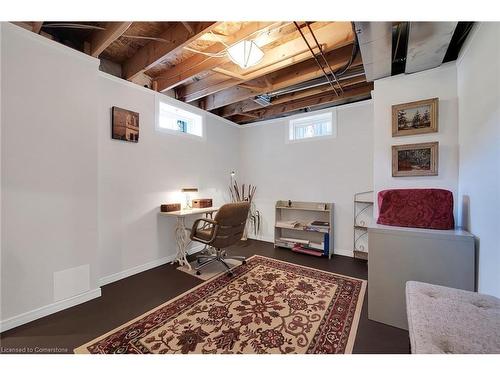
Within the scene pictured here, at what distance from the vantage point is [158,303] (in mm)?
1982

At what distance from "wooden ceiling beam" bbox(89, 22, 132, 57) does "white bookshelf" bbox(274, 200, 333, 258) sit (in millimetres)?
3224

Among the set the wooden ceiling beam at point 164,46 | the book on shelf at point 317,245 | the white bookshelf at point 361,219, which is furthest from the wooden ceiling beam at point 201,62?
the book on shelf at point 317,245

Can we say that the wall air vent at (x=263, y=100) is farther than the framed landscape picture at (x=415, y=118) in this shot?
Yes

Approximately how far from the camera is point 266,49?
7.35 feet

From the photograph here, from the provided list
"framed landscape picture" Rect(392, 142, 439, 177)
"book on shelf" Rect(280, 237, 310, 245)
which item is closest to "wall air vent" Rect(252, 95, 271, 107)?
"framed landscape picture" Rect(392, 142, 439, 177)

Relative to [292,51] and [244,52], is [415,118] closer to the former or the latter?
[292,51]

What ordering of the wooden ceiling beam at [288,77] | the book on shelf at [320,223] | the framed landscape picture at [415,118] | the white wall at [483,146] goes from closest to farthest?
the white wall at [483,146]
the framed landscape picture at [415,118]
the wooden ceiling beam at [288,77]
the book on shelf at [320,223]

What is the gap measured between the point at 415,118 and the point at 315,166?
5.63 feet

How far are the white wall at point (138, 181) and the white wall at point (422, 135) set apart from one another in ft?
9.22

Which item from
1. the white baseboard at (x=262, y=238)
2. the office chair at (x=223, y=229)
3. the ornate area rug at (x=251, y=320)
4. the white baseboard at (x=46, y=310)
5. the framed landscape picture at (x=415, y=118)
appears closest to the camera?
the ornate area rug at (x=251, y=320)

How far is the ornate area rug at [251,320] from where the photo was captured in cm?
143

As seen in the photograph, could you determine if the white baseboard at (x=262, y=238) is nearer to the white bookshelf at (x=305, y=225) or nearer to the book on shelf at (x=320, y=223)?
the white bookshelf at (x=305, y=225)

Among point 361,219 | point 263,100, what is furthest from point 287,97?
point 361,219

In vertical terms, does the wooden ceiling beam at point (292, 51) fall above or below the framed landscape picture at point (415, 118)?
above
